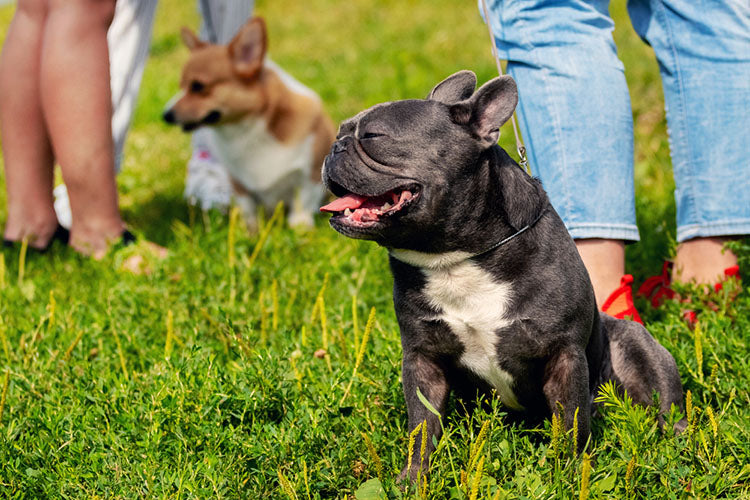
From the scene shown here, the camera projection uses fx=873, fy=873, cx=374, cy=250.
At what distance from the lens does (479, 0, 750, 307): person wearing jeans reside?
8.91 ft

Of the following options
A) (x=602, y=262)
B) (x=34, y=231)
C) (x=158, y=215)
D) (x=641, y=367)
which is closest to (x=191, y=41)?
(x=158, y=215)

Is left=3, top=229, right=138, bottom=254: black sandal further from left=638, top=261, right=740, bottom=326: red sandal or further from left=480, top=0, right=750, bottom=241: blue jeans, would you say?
left=638, top=261, right=740, bottom=326: red sandal

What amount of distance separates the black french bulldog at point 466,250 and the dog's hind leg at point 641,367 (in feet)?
0.91

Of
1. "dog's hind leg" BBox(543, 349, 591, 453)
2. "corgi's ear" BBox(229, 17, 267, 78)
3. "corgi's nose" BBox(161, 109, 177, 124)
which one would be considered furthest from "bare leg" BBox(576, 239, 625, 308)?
"corgi's nose" BBox(161, 109, 177, 124)

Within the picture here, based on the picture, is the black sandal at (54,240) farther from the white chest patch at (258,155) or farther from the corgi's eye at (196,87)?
the corgi's eye at (196,87)

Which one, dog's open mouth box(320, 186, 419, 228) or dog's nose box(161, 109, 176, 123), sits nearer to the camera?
dog's open mouth box(320, 186, 419, 228)

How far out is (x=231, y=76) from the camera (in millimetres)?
5328

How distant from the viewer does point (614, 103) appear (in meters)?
2.74

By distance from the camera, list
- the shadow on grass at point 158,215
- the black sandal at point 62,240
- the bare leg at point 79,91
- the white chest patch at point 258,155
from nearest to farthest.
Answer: the bare leg at point 79,91 < the black sandal at point 62,240 < the shadow on grass at point 158,215 < the white chest patch at point 258,155

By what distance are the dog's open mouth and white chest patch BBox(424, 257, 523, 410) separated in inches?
8.0

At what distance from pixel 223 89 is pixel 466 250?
11.7ft

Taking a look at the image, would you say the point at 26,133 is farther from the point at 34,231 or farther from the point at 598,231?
the point at 598,231

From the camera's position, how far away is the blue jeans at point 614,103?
2.71 m

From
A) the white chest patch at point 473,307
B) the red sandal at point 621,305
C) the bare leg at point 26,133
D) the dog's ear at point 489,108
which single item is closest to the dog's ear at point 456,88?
the dog's ear at point 489,108
